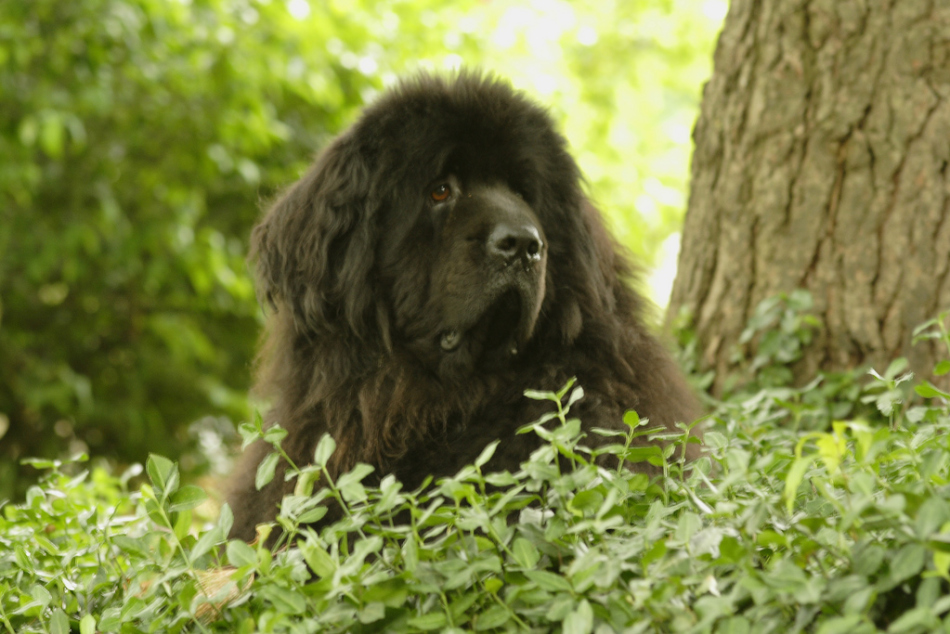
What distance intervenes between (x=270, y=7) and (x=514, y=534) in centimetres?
502

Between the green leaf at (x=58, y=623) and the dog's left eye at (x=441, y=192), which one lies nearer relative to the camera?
the green leaf at (x=58, y=623)

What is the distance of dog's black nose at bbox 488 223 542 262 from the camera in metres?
2.49

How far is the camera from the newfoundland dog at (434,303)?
251cm

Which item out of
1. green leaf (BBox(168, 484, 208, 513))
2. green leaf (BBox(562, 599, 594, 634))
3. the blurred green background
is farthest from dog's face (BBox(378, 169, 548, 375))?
the blurred green background

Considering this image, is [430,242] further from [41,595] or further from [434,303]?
[41,595]

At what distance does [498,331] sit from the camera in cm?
260

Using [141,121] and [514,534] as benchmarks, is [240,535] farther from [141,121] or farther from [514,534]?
[141,121]

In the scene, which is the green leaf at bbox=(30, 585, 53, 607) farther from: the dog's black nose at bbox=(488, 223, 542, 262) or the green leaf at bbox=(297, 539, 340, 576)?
the dog's black nose at bbox=(488, 223, 542, 262)

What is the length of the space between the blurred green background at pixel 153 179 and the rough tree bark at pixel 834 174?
1747mm

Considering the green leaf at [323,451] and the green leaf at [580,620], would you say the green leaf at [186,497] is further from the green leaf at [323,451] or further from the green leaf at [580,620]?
the green leaf at [580,620]

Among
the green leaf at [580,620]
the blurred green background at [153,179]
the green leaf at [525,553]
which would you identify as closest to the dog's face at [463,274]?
the green leaf at [525,553]

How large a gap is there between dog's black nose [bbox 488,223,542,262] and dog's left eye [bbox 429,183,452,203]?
0.26m

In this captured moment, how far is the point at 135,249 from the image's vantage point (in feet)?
18.3

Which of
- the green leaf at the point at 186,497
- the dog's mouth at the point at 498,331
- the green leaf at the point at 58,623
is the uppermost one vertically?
the dog's mouth at the point at 498,331
